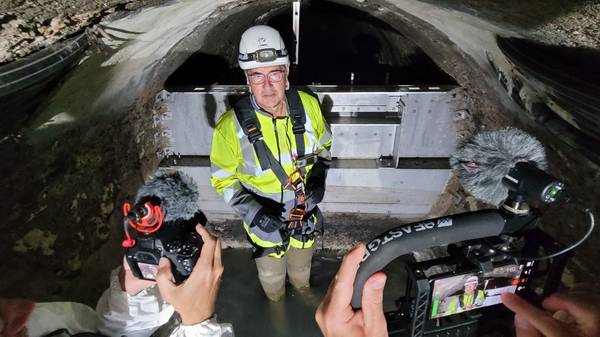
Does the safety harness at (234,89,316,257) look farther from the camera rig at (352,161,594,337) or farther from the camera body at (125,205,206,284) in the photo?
the camera rig at (352,161,594,337)

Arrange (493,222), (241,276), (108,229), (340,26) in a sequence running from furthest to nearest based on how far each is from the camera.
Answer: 1. (340,26)
2. (241,276)
3. (108,229)
4. (493,222)

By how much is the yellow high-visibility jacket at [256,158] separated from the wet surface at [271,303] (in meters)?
1.36

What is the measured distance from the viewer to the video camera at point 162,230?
1.53 m

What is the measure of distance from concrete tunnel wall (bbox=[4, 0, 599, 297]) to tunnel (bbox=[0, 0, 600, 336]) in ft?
0.06

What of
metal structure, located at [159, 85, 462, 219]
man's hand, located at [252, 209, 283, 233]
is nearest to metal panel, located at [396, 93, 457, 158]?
metal structure, located at [159, 85, 462, 219]

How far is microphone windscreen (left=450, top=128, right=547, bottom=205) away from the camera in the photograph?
4.23ft

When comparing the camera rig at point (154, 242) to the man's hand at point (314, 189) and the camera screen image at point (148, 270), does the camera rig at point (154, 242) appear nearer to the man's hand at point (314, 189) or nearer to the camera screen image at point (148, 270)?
the camera screen image at point (148, 270)

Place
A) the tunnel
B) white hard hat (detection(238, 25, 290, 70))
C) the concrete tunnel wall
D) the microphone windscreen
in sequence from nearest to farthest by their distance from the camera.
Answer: the microphone windscreen → the tunnel → the concrete tunnel wall → white hard hat (detection(238, 25, 290, 70))

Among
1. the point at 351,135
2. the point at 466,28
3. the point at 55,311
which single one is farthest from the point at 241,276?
the point at 466,28

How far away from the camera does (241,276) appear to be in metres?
4.84

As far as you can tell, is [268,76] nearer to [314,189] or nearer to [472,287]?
[314,189]

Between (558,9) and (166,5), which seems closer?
(558,9)

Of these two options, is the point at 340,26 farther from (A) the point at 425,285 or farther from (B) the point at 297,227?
(A) the point at 425,285

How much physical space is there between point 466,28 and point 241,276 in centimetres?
380
